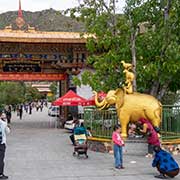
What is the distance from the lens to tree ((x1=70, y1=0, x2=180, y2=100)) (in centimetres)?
1543

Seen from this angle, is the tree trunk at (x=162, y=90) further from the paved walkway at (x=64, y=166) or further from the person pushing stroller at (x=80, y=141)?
the person pushing stroller at (x=80, y=141)

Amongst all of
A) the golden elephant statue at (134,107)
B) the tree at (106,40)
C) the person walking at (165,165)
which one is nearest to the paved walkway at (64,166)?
the person walking at (165,165)

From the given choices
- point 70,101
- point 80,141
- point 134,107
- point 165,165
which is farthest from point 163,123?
point 70,101

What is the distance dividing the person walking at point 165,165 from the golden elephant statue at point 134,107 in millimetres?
3725

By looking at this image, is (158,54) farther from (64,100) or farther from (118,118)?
(64,100)

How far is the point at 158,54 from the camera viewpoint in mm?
15820

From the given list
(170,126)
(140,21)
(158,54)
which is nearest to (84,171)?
(170,126)

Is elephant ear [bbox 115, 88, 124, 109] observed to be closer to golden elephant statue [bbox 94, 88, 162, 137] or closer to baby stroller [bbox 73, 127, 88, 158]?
golden elephant statue [bbox 94, 88, 162, 137]

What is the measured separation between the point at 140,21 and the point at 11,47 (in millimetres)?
11991

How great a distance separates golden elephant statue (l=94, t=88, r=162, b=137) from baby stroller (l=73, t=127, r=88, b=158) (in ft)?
4.22

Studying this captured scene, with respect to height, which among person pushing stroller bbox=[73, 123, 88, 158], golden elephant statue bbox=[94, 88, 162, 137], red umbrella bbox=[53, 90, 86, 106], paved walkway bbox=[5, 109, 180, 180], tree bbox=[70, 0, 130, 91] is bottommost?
paved walkway bbox=[5, 109, 180, 180]

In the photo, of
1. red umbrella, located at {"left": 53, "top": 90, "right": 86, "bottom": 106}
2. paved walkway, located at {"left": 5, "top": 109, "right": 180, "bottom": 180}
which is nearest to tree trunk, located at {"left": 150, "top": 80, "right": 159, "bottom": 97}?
paved walkway, located at {"left": 5, "top": 109, "right": 180, "bottom": 180}

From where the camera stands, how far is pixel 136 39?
16406 millimetres

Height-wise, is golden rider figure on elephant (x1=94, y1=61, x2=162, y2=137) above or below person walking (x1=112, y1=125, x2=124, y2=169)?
above
